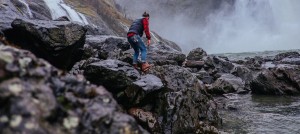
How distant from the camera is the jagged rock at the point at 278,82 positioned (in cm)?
1897

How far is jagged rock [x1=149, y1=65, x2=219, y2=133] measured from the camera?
1030 cm

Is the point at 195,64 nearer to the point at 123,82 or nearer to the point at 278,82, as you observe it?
the point at 278,82

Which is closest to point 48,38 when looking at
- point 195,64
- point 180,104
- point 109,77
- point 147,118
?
point 109,77

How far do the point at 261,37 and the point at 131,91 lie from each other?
120m

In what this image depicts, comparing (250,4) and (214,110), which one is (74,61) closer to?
(214,110)

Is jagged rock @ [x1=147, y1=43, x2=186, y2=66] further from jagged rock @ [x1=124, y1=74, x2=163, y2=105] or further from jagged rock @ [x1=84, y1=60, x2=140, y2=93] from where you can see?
jagged rock @ [x1=124, y1=74, x2=163, y2=105]

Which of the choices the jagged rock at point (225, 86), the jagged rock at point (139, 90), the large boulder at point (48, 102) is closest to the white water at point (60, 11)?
the jagged rock at point (225, 86)

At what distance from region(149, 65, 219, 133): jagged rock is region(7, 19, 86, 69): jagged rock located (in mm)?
3452

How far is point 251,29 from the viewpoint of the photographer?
4919 inches

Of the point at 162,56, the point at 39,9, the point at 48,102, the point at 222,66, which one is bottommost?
the point at 222,66

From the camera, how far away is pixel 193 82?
40.7 feet

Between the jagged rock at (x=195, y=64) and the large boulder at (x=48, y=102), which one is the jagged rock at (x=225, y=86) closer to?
the jagged rock at (x=195, y=64)

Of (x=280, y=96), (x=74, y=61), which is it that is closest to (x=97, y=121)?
(x=74, y=61)

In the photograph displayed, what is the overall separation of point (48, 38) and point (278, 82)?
13.6 m
